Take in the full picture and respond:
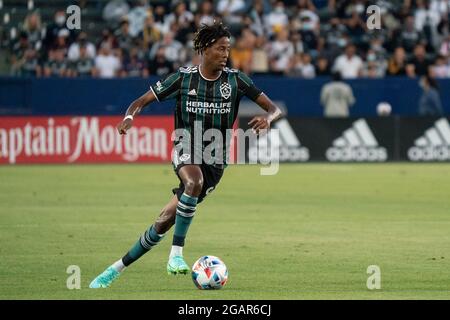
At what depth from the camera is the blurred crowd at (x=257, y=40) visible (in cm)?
3061

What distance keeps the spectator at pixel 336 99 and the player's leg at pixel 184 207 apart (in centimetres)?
1892

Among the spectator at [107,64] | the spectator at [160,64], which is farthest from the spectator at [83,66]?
the spectator at [160,64]

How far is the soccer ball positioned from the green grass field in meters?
0.11

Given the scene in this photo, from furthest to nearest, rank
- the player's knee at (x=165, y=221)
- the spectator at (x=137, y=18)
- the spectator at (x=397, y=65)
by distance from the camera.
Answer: the spectator at (x=397, y=65)
the spectator at (x=137, y=18)
the player's knee at (x=165, y=221)

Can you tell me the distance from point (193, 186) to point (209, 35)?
1463 millimetres

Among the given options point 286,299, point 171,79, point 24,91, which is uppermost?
point 24,91

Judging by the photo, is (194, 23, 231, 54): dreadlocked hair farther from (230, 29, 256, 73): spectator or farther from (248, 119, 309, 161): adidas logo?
(230, 29, 256, 73): spectator

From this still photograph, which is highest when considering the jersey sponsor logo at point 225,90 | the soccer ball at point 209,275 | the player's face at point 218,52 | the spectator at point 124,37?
the spectator at point 124,37

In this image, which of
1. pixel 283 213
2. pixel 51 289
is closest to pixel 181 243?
pixel 51 289

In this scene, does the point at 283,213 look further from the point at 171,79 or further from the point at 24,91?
the point at 24,91

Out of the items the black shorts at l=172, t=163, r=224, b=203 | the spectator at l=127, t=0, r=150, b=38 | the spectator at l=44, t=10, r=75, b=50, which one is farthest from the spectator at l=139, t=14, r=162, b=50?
the black shorts at l=172, t=163, r=224, b=203

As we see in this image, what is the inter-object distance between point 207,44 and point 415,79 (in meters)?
21.1

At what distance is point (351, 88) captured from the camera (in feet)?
104

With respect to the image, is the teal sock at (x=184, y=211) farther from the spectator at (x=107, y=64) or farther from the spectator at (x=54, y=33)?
the spectator at (x=107, y=64)
